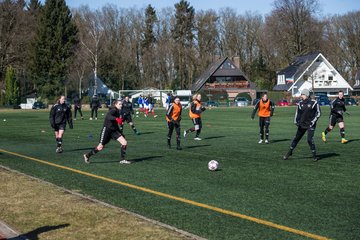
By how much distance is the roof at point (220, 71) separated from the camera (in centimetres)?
9206

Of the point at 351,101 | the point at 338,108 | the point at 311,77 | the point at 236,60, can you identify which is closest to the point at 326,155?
the point at 338,108

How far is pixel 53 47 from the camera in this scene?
78312 millimetres

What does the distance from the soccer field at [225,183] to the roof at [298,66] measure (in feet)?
227

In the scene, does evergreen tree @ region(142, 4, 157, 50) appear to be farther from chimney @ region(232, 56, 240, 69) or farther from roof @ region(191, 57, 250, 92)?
chimney @ region(232, 56, 240, 69)

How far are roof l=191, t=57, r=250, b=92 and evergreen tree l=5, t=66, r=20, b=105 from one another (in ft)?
95.6

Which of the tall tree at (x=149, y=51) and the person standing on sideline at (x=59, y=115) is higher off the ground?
the tall tree at (x=149, y=51)

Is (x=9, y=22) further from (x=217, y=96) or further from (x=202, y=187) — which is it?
Answer: (x=202, y=187)

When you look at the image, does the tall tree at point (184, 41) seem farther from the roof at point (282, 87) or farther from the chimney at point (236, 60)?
the roof at point (282, 87)

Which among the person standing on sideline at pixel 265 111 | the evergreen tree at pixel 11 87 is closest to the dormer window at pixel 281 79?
the evergreen tree at pixel 11 87

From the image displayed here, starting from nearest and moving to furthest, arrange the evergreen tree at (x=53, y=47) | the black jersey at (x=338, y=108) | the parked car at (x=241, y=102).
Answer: the black jersey at (x=338, y=108)
the evergreen tree at (x=53, y=47)
the parked car at (x=241, y=102)

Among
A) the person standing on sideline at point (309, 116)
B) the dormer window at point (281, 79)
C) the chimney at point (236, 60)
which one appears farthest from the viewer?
the dormer window at point (281, 79)

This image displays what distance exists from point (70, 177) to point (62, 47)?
68276 mm

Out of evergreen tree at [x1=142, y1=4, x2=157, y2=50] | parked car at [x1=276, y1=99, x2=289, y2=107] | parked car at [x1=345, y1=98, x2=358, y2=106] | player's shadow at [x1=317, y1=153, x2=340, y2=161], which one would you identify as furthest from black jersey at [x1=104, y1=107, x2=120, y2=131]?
evergreen tree at [x1=142, y1=4, x2=157, y2=50]

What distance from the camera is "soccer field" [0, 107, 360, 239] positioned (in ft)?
26.2
